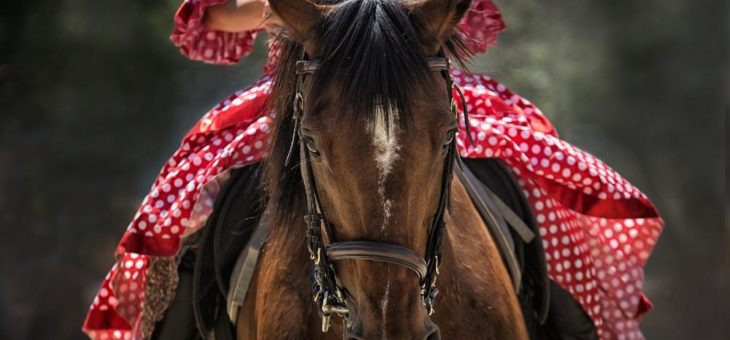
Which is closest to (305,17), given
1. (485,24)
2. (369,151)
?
(369,151)

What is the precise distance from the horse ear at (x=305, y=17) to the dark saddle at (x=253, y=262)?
78 centimetres

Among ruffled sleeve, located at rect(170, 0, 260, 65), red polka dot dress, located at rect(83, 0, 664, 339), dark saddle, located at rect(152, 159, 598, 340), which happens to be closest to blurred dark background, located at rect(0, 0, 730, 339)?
ruffled sleeve, located at rect(170, 0, 260, 65)

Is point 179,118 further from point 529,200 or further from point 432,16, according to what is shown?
point 432,16

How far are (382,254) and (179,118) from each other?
20.6ft

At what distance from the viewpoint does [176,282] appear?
3.58 metres

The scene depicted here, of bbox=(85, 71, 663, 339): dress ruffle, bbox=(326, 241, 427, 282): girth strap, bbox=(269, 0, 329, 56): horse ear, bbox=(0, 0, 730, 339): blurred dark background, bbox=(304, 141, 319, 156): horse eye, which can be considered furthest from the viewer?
bbox=(0, 0, 730, 339): blurred dark background

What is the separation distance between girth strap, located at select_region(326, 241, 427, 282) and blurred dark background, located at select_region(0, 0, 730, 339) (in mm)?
5425

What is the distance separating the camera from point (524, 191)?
11.7ft

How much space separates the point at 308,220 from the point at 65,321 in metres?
6.34

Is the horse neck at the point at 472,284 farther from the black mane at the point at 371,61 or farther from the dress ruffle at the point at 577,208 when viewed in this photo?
the black mane at the point at 371,61

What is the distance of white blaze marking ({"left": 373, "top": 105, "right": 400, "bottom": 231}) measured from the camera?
2.28m

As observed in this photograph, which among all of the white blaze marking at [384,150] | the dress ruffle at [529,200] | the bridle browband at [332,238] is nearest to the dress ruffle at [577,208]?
the dress ruffle at [529,200]

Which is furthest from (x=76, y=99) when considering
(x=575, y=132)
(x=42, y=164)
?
(x=575, y=132)

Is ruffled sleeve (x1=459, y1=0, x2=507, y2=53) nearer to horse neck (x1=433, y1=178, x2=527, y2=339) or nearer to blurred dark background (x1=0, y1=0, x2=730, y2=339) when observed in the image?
horse neck (x1=433, y1=178, x2=527, y2=339)
